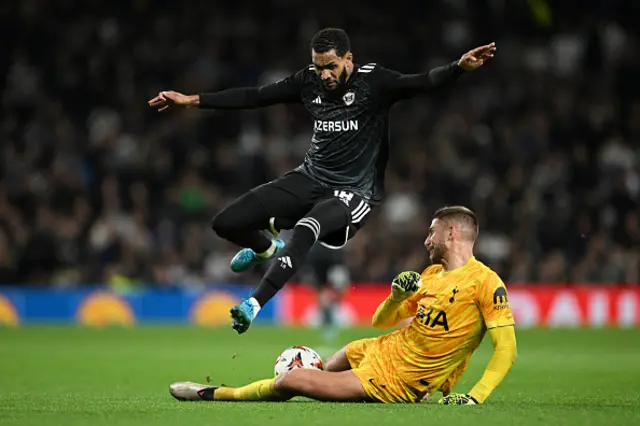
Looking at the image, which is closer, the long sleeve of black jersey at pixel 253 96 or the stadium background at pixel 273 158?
the long sleeve of black jersey at pixel 253 96

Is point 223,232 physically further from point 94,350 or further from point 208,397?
point 94,350

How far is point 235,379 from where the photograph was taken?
34.8 ft

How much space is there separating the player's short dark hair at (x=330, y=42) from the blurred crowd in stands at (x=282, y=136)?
11.4 meters

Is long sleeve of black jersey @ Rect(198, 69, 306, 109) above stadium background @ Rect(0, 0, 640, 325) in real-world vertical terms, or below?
below

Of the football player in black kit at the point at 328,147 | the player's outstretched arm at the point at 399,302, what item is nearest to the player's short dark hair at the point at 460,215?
the player's outstretched arm at the point at 399,302

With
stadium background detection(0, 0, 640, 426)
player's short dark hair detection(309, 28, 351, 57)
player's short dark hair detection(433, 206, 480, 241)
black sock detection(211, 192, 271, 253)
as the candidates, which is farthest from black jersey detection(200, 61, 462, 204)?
stadium background detection(0, 0, 640, 426)

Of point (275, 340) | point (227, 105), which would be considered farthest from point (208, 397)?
point (275, 340)

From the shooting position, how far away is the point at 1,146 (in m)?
20.2

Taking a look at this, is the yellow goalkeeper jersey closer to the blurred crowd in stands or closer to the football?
the football

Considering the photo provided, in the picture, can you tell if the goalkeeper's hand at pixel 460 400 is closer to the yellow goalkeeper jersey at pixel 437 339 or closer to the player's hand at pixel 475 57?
the yellow goalkeeper jersey at pixel 437 339

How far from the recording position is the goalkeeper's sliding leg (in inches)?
287

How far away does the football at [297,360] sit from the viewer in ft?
25.8

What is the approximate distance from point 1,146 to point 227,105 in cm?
1288

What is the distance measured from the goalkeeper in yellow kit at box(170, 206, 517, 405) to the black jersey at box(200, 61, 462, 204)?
99 cm
